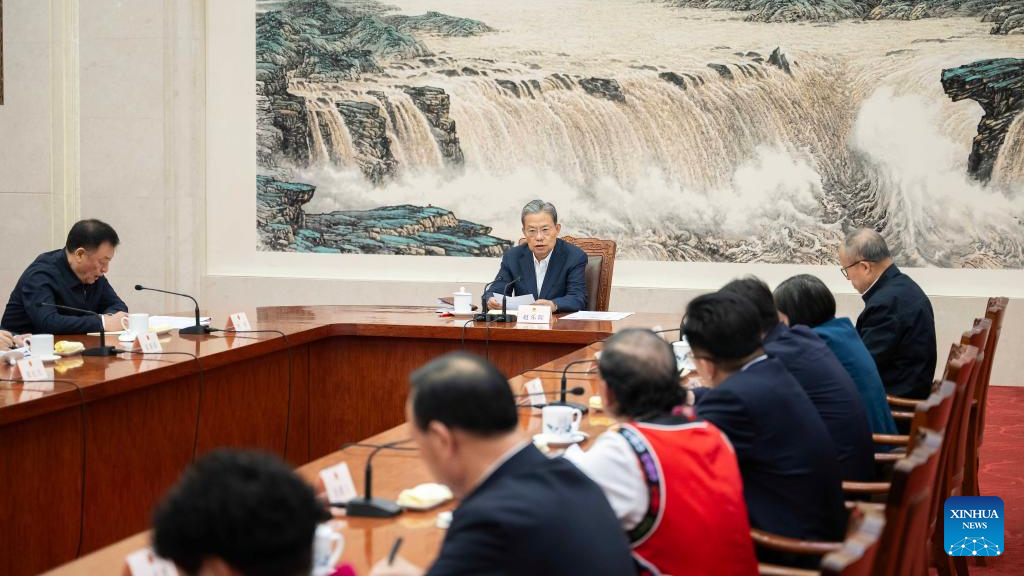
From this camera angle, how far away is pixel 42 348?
345 centimetres

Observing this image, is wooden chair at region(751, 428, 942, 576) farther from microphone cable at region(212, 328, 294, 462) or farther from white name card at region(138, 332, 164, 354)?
microphone cable at region(212, 328, 294, 462)

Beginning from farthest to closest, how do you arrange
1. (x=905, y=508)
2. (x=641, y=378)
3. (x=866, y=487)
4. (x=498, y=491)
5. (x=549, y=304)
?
(x=549, y=304) → (x=866, y=487) → (x=641, y=378) → (x=905, y=508) → (x=498, y=491)

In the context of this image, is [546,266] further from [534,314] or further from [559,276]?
[534,314]

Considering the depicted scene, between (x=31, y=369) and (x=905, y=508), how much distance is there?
2.56 metres

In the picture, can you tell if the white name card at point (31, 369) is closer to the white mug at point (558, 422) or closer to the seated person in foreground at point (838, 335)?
the white mug at point (558, 422)

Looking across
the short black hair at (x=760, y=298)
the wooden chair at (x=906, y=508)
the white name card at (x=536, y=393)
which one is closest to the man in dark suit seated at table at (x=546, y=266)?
the white name card at (x=536, y=393)

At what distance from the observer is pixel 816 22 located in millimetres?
7117

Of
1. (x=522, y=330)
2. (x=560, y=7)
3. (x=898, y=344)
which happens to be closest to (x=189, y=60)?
(x=560, y=7)

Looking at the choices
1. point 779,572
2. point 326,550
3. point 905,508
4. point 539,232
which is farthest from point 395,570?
point 539,232

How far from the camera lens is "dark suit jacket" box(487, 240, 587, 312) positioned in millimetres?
5473

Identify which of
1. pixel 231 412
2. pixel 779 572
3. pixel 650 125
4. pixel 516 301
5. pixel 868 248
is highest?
pixel 650 125

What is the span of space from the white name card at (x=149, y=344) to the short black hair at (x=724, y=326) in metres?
2.17

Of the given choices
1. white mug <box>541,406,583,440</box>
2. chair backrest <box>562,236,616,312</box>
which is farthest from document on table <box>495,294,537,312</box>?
white mug <box>541,406,583,440</box>

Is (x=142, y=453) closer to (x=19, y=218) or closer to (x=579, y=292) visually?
(x=579, y=292)
